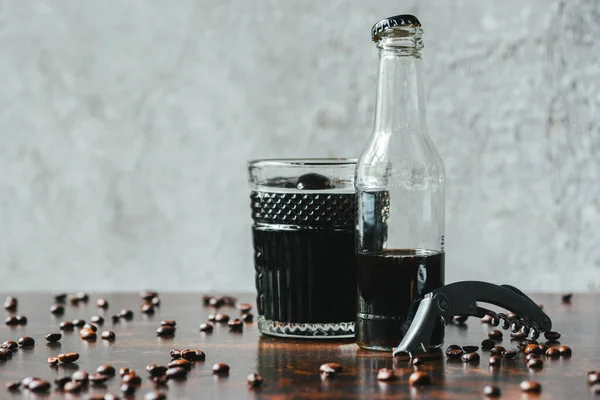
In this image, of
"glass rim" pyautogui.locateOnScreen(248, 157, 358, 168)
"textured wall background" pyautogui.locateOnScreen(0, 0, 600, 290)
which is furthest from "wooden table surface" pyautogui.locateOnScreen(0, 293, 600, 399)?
"textured wall background" pyautogui.locateOnScreen(0, 0, 600, 290)

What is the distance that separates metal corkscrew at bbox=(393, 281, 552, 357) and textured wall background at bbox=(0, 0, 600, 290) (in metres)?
1.10

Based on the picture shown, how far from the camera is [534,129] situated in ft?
7.74

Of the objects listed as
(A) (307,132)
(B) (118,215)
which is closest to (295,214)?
(A) (307,132)

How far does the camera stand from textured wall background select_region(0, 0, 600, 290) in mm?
2355

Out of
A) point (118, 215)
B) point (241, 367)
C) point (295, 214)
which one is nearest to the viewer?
point (241, 367)

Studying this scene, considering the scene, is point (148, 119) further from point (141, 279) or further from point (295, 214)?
point (295, 214)

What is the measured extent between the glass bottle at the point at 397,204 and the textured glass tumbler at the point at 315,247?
0.07 meters

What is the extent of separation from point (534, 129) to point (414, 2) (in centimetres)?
48

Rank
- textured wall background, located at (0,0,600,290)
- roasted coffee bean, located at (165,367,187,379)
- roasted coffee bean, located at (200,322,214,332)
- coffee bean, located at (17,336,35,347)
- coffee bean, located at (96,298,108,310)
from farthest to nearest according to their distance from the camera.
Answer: textured wall background, located at (0,0,600,290) < coffee bean, located at (96,298,108,310) < roasted coffee bean, located at (200,322,214,332) < coffee bean, located at (17,336,35,347) < roasted coffee bean, located at (165,367,187,379)

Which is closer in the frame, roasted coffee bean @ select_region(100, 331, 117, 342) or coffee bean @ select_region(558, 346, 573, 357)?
coffee bean @ select_region(558, 346, 573, 357)

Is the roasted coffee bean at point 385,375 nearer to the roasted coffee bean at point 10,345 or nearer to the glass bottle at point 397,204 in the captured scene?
the glass bottle at point 397,204

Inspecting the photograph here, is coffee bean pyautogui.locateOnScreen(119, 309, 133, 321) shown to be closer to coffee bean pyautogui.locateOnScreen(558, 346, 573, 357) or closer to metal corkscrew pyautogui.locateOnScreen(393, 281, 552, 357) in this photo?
metal corkscrew pyautogui.locateOnScreen(393, 281, 552, 357)

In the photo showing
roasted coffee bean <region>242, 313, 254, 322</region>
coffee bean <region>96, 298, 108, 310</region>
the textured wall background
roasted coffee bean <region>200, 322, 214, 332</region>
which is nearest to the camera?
roasted coffee bean <region>200, 322, 214, 332</region>

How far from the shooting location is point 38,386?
99cm
